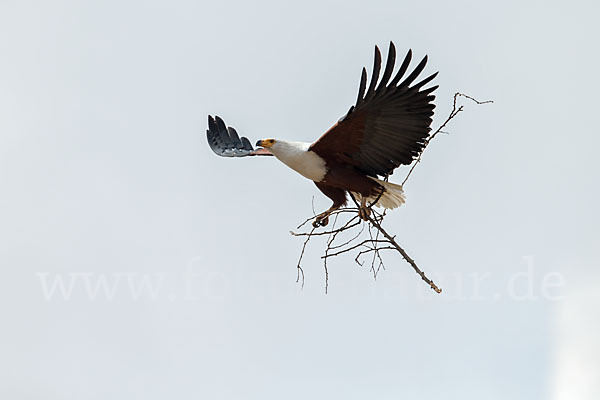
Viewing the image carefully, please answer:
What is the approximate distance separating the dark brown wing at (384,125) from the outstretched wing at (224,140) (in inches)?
53.7

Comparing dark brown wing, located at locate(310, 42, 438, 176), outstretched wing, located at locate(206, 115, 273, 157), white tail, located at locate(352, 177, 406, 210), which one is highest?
outstretched wing, located at locate(206, 115, 273, 157)

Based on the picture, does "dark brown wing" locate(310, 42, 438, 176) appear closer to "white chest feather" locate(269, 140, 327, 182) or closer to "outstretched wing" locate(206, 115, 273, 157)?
"white chest feather" locate(269, 140, 327, 182)

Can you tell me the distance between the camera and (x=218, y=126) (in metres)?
6.16

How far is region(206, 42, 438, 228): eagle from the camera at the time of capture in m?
4.50

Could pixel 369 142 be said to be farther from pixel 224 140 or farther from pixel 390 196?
pixel 224 140

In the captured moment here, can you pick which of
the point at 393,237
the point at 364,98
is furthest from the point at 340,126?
the point at 393,237

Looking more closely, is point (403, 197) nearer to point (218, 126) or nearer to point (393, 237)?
point (393, 237)

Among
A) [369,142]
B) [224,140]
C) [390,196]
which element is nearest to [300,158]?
[369,142]

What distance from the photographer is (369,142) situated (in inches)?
187

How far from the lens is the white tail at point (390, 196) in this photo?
496 centimetres

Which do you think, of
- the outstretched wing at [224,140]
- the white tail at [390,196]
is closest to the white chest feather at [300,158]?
the white tail at [390,196]

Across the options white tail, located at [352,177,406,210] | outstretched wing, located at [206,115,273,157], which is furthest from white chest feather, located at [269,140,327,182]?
outstretched wing, located at [206,115,273,157]

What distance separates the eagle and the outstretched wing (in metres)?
1.28

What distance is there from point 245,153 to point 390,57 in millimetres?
1787
